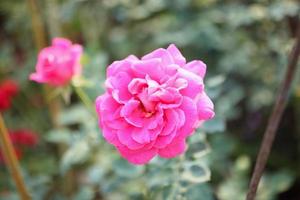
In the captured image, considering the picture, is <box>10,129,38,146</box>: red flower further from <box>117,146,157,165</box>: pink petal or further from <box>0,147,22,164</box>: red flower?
<box>117,146,157,165</box>: pink petal

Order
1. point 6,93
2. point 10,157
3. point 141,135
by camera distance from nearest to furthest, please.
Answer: point 141,135
point 10,157
point 6,93

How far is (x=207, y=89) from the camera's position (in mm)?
1110

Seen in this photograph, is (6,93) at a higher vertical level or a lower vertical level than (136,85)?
lower

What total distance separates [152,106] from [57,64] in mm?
328

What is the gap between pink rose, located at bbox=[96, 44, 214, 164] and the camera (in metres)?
0.78

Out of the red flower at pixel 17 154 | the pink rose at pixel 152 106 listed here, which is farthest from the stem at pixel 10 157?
the red flower at pixel 17 154

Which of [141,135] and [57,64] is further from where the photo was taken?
[57,64]

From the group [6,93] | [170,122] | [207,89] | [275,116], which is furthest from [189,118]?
[6,93]

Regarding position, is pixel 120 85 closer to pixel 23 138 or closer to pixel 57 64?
pixel 57 64

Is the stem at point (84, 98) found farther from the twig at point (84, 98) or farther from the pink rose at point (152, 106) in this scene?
the pink rose at point (152, 106)

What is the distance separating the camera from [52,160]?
1650mm

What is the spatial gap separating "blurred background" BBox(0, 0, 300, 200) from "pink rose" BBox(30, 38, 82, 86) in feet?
0.16

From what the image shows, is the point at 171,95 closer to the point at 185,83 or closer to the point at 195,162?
the point at 185,83

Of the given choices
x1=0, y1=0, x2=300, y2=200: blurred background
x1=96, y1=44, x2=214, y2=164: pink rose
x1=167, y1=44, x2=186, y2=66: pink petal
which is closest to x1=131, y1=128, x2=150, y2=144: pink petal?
x1=96, y1=44, x2=214, y2=164: pink rose
